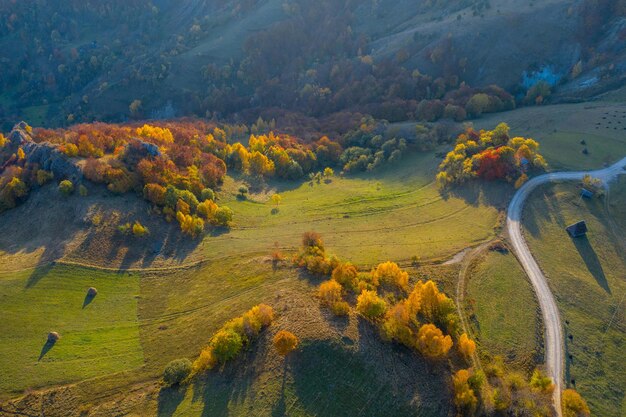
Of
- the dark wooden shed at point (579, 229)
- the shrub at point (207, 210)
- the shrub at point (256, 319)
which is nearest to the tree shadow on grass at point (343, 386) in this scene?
the shrub at point (256, 319)

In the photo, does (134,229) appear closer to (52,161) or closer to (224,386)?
(52,161)

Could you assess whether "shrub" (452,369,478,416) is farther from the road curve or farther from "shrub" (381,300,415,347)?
the road curve

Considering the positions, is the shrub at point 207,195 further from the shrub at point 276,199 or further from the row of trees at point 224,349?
the row of trees at point 224,349

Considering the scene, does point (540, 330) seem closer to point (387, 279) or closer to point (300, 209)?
point (387, 279)

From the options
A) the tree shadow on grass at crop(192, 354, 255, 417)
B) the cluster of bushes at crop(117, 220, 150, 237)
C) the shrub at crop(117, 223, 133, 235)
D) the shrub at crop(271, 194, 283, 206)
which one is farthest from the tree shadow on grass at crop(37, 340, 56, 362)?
the shrub at crop(271, 194, 283, 206)

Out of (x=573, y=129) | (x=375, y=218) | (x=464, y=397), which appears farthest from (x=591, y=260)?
(x=573, y=129)
